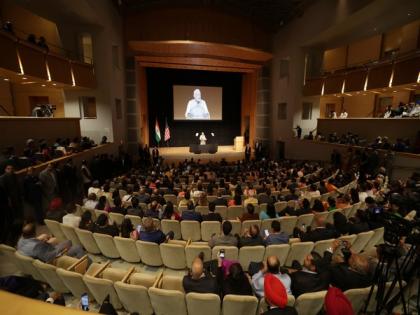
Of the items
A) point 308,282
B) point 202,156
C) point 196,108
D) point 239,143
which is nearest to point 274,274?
point 308,282

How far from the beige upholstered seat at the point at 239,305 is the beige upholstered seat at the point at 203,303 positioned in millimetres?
88

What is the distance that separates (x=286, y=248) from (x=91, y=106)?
42.3 ft

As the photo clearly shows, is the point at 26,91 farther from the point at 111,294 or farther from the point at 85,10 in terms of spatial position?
the point at 111,294

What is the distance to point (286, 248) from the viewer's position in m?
3.79

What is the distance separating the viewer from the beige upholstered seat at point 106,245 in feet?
13.6

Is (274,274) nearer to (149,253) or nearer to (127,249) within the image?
(149,253)

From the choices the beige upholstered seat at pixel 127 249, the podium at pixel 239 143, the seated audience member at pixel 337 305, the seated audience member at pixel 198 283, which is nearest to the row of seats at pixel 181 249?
the beige upholstered seat at pixel 127 249

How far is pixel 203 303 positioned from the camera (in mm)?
2594

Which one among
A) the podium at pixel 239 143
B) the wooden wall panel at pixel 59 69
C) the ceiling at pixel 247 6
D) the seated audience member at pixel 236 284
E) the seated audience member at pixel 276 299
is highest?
the ceiling at pixel 247 6

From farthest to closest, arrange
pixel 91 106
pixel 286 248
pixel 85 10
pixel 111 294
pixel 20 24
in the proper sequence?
pixel 91 106 < pixel 20 24 < pixel 85 10 < pixel 286 248 < pixel 111 294

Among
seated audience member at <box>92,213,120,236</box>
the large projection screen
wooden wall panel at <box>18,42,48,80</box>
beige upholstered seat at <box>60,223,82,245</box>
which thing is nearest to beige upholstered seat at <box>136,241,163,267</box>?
seated audience member at <box>92,213,120,236</box>

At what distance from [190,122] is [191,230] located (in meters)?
17.0

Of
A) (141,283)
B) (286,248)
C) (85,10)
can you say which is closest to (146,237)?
(141,283)

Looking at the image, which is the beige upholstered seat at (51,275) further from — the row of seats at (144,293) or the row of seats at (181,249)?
the row of seats at (181,249)
